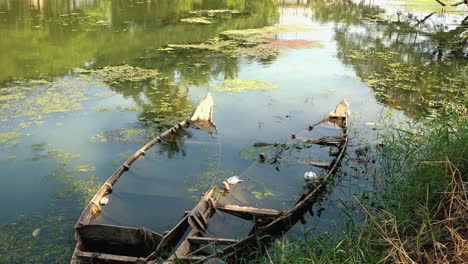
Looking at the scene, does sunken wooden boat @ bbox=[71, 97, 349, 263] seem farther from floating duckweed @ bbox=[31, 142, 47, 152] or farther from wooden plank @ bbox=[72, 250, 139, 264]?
floating duckweed @ bbox=[31, 142, 47, 152]

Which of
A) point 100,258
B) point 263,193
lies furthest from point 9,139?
point 263,193

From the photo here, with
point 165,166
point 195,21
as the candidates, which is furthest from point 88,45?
point 165,166

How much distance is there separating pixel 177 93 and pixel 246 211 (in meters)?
4.31

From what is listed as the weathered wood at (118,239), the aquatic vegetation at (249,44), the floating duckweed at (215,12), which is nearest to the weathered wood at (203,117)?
the weathered wood at (118,239)

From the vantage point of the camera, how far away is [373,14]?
1633 cm

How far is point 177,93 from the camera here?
7.80m

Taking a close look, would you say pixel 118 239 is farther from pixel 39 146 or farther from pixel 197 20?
pixel 197 20

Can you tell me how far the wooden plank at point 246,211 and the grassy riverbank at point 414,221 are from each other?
579 millimetres

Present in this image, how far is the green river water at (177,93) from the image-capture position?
4.49 m

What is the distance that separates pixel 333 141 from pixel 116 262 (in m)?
3.28

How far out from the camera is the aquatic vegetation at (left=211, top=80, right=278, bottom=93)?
26.7ft

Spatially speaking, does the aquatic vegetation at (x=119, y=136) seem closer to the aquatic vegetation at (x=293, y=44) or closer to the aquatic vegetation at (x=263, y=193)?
the aquatic vegetation at (x=263, y=193)

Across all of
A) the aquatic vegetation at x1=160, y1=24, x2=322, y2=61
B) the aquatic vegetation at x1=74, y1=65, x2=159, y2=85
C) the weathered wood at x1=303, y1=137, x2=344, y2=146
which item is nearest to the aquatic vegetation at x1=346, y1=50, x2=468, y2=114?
the aquatic vegetation at x1=160, y1=24, x2=322, y2=61

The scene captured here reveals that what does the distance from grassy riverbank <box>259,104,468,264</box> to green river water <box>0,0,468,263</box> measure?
2.87 ft
